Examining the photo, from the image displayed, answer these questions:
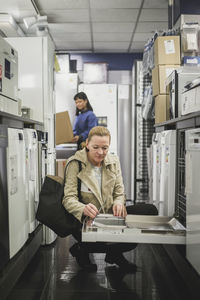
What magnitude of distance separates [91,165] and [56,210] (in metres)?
0.41

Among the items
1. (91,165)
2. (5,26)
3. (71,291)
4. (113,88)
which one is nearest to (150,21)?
(113,88)

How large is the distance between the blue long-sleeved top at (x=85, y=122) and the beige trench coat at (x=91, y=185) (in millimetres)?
2467

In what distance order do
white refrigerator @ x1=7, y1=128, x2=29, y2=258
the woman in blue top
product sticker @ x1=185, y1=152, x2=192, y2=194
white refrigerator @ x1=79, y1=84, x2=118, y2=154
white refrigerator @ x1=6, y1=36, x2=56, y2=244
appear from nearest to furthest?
product sticker @ x1=185, y1=152, x2=192, y2=194, white refrigerator @ x1=7, y1=128, x2=29, y2=258, white refrigerator @ x1=6, y1=36, x2=56, y2=244, the woman in blue top, white refrigerator @ x1=79, y1=84, x2=118, y2=154

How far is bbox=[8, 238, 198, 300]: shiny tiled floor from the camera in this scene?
1.96m

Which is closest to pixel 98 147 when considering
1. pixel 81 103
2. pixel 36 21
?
pixel 81 103

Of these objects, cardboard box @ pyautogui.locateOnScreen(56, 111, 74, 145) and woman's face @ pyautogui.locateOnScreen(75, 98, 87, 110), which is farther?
woman's face @ pyautogui.locateOnScreen(75, 98, 87, 110)

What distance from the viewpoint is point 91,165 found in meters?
2.32

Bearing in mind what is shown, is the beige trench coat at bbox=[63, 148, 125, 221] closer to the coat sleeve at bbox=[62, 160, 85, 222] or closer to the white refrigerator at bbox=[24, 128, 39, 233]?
the coat sleeve at bbox=[62, 160, 85, 222]

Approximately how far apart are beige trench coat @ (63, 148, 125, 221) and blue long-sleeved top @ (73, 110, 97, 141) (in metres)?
2.47

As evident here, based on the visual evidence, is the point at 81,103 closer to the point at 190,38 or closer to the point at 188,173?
the point at 190,38

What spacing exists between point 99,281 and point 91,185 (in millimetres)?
649

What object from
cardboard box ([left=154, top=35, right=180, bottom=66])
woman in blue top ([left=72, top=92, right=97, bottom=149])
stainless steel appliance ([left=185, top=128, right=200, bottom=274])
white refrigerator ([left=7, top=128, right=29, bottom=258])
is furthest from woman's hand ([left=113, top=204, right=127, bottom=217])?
woman in blue top ([left=72, top=92, right=97, bottom=149])

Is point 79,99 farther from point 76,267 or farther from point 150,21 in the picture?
point 76,267

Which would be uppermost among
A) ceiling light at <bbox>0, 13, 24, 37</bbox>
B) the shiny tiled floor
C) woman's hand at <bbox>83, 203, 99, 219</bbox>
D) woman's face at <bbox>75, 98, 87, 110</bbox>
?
ceiling light at <bbox>0, 13, 24, 37</bbox>
